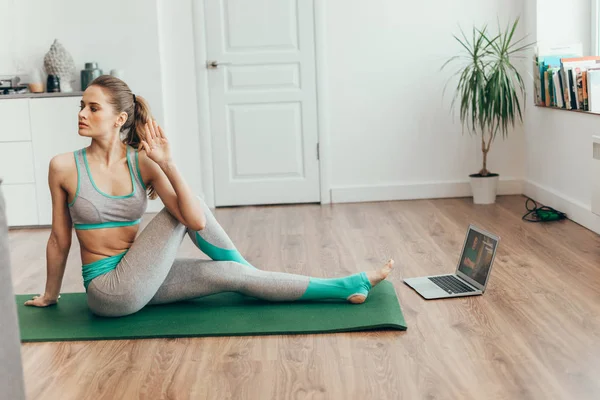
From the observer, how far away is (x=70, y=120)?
211 inches

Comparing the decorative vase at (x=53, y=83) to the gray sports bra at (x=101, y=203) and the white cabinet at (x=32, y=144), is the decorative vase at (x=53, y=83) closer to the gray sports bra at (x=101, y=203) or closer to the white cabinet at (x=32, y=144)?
the white cabinet at (x=32, y=144)

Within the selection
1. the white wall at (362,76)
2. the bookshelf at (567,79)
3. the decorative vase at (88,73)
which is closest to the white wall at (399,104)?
the white wall at (362,76)

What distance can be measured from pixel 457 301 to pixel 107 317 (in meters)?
1.37

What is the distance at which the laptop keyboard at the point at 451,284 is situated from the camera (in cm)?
347

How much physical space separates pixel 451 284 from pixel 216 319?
1039 millimetres

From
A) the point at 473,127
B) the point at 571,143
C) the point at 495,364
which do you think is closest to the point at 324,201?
the point at 473,127

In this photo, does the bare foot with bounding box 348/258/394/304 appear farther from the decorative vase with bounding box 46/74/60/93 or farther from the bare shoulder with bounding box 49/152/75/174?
the decorative vase with bounding box 46/74/60/93

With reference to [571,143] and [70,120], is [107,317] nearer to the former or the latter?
[70,120]

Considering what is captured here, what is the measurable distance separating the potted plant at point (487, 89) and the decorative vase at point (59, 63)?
2528mm

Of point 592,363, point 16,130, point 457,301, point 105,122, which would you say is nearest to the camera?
point 592,363

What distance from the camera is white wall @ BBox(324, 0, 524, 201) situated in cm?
578

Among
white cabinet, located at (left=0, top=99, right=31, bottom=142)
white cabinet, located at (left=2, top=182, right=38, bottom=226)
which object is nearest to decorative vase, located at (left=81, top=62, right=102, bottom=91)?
white cabinet, located at (left=0, top=99, right=31, bottom=142)

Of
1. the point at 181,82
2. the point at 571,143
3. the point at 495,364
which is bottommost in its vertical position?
the point at 495,364

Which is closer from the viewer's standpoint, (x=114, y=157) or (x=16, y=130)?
(x=114, y=157)
